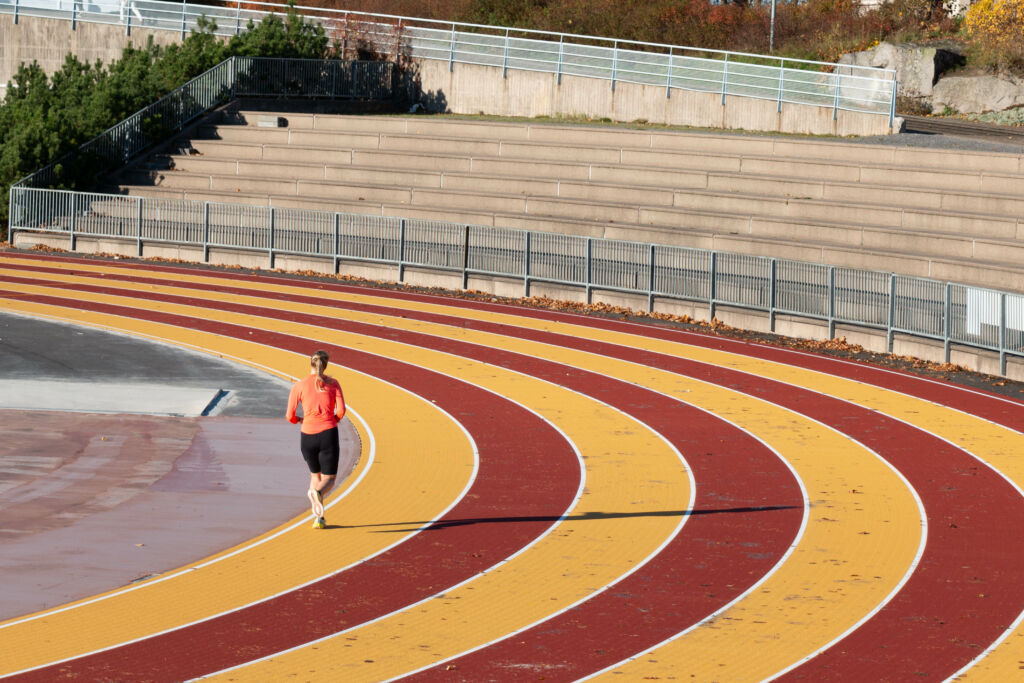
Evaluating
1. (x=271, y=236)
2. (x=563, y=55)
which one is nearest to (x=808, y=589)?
(x=271, y=236)

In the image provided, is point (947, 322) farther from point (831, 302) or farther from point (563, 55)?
point (563, 55)

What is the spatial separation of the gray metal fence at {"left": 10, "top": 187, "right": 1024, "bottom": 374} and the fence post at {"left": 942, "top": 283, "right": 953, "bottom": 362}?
2cm

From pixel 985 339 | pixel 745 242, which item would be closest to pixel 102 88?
pixel 745 242

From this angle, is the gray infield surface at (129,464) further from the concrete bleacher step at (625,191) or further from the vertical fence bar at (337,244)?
the concrete bleacher step at (625,191)

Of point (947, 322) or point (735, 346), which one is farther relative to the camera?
point (735, 346)

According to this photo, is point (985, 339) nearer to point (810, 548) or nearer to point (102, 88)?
point (810, 548)

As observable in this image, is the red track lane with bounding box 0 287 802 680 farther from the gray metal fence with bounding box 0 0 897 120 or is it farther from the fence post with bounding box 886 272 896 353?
the gray metal fence with bounding box 0 0 897 120

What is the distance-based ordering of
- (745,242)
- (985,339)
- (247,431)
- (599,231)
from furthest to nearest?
1. (599,231)
2. (745,242)
3. (985,339)
4. (247,431)

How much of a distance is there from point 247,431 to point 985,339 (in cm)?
1079

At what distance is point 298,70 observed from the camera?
40.6m

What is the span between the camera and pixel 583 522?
1204 cm

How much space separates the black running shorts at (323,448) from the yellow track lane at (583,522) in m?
1.79

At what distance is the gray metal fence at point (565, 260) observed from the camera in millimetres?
20688

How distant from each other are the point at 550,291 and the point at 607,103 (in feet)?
40.0
